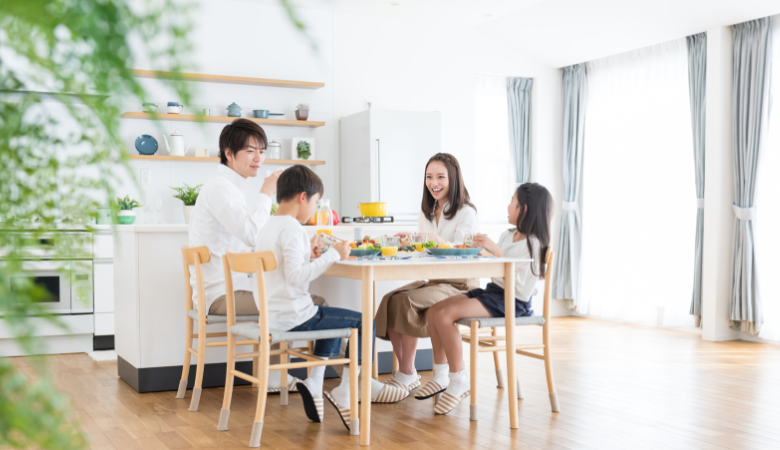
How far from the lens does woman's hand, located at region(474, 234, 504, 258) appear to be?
10.3 feet

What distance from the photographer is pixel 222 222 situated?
129 inches

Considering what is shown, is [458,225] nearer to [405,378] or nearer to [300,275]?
[405,378]

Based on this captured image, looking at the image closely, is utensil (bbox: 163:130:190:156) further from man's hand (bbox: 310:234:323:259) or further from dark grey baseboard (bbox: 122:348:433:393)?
man's hand (bbox: 310:234:323:259)

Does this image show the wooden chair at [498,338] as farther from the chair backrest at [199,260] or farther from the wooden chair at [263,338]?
the chair backrest at [199,260]

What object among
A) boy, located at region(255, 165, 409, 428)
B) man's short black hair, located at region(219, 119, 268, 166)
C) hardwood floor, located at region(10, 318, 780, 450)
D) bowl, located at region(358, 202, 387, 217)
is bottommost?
hardwood floor, located at region(10, 318, 780, 450)

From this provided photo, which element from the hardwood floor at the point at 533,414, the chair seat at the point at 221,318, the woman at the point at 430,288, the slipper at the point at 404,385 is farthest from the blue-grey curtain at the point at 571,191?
the chair seat at the point at 221,318

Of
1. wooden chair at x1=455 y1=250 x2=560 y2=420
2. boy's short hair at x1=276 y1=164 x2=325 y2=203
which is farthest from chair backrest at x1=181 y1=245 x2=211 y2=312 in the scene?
wooden chair at x1=455 y1=250 x2=560 y2=420

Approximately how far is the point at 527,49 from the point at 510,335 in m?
4.66

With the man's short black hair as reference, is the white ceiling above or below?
above

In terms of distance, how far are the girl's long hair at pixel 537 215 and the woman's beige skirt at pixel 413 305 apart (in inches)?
20.6

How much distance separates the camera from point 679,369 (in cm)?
425

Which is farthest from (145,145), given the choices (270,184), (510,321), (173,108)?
(510,321)

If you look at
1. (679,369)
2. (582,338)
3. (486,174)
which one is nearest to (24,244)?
(679,369)

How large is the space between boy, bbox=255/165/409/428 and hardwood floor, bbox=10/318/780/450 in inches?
8.6
